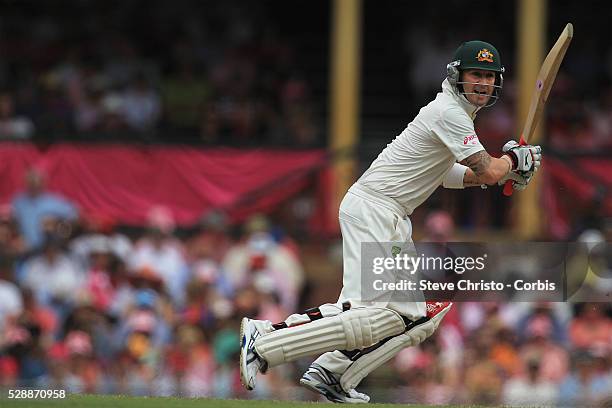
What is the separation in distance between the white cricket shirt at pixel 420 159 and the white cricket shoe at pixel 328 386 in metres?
1.11

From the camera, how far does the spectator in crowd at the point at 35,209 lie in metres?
15.0

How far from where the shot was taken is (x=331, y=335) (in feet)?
26.0

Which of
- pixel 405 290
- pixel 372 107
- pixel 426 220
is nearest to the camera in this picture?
pixel 405 290

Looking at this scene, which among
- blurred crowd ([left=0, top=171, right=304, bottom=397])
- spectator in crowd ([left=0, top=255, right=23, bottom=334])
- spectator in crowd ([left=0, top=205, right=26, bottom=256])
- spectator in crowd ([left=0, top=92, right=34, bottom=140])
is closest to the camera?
blurred crowd ([left=0, top=171, right=304, bottom=397])

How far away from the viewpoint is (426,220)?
15.1 meters

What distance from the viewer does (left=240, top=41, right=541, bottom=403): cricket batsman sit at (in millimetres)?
7945

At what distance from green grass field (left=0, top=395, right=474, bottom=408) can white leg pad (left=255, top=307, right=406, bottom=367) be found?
0.93 feet

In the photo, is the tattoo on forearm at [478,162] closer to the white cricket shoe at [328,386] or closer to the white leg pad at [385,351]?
the white leg pad at [385,351]

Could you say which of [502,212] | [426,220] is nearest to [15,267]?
[426,220]

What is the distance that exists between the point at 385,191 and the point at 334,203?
7.34 metres

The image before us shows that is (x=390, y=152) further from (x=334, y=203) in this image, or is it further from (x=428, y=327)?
(x=334, y=203)

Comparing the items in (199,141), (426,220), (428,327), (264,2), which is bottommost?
(428,327)

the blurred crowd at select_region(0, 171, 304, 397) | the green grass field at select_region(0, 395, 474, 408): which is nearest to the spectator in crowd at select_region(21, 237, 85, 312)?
the blurred crowd at select_region(0, 171, 304, 397)

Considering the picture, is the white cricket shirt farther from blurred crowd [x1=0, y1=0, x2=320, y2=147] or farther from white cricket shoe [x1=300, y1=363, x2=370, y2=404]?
Answer: blurred crowd [x1=0, y1=0, x2=320, y2=147]
